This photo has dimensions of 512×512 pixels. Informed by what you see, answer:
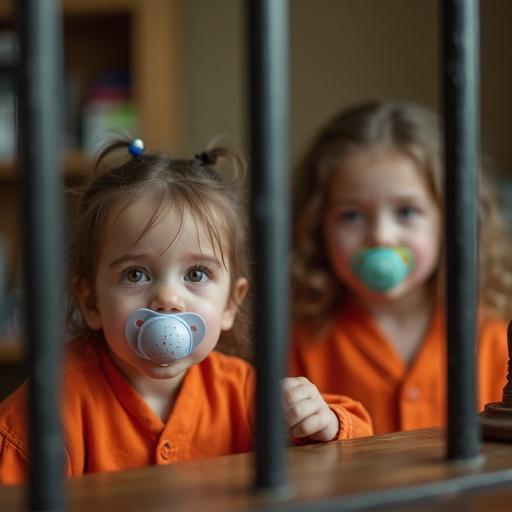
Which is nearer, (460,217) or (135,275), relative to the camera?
(460,217)

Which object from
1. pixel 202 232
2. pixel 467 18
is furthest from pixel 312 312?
pixel 467 18

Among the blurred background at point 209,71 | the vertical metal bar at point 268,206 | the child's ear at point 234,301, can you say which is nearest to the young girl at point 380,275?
the child's ear at point 234,301

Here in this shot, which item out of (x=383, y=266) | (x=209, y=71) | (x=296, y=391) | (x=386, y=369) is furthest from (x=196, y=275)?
(x=209, y=71)

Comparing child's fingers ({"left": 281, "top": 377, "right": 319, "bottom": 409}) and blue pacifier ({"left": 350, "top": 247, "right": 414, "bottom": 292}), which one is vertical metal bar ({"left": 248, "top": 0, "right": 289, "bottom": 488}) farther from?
blue pacifier ({"left": 350, "top": 247, "right": 414, "bottom": 292})

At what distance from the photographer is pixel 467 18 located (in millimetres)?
619

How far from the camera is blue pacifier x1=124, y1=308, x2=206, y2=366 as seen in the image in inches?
36.9

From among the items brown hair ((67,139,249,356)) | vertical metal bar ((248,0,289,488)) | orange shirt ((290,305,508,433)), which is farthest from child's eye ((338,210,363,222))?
vertical metal bar ((248,0,289,488))

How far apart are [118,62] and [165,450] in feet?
7.84

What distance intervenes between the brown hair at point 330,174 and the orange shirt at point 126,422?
764mm

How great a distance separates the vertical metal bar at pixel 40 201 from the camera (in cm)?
49

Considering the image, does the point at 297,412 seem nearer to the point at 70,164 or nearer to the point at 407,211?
the point at 407,211

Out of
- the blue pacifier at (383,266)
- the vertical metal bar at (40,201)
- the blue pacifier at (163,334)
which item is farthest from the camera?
the blue pacifier at (383,266)

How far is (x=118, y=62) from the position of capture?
3195 mm

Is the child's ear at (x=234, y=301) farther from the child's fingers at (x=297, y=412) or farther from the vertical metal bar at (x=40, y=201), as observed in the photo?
the vertical metal bar at (x=40, y=201)
